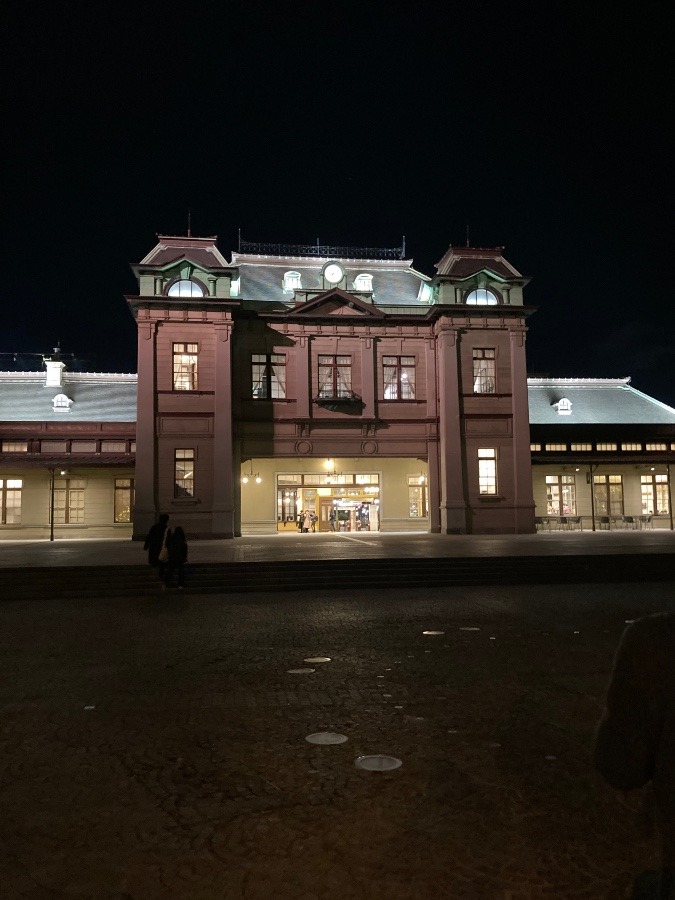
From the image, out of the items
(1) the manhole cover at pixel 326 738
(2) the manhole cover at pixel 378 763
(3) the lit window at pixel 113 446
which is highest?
(3) the lit window at pixel 113 446

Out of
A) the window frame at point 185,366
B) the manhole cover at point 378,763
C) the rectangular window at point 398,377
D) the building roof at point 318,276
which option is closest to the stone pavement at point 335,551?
the window frame at point 185,366

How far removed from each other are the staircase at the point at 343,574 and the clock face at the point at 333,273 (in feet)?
61.5

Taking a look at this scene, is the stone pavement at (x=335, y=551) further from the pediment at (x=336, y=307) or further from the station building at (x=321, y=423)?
the pediment at (x=336, y=307)

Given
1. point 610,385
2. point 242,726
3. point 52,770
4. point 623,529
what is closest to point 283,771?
point 242,726

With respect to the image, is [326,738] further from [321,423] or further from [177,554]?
[321,423]

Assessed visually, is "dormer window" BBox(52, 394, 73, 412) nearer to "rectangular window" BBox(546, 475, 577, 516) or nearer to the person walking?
the person walking

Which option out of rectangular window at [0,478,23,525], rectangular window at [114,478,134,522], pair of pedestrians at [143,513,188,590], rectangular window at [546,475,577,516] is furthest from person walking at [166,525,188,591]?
rectangular window at [546,475,577,516]

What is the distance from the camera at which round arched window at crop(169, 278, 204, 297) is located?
30.6 meters

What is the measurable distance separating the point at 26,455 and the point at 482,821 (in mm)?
33590

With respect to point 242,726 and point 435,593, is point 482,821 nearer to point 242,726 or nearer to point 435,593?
point 242,726

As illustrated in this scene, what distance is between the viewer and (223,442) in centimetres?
3025

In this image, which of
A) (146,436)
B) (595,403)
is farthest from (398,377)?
(595,403)

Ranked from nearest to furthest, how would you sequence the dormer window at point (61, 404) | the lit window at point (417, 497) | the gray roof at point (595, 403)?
the lit window at point (417, 497), the dormer window at point (61, 404), the gray roof at point (595, 403)

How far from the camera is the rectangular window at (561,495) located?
3678 centimetres
